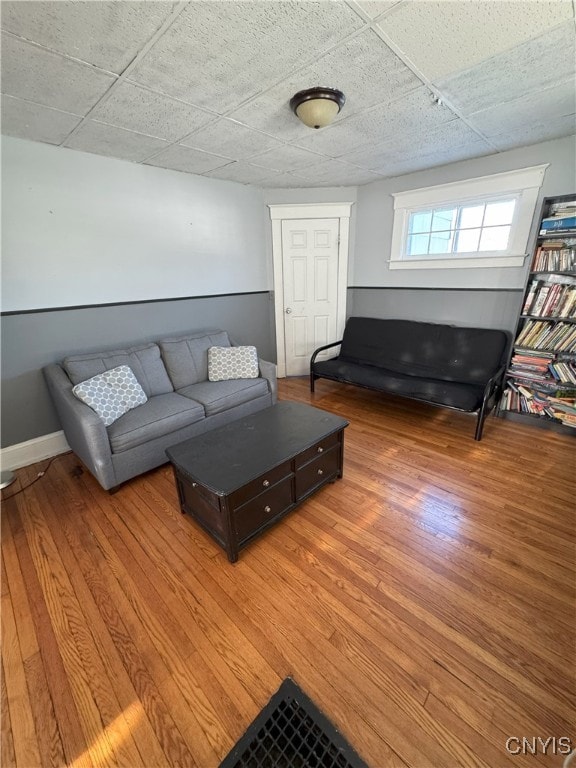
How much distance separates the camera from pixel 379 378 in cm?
312

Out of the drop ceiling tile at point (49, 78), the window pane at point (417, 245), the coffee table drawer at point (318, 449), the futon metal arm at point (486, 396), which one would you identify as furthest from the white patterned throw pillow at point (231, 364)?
the window pane at point (417, 245)

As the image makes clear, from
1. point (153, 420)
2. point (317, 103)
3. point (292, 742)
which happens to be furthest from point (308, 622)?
point (317, 103)

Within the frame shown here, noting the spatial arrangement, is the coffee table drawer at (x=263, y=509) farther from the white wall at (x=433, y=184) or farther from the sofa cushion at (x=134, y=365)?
the white wall at (x=433, y=184)

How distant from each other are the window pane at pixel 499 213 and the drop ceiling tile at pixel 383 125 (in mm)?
1133

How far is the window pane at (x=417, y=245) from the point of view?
338 cm

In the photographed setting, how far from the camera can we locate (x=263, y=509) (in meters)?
1.67

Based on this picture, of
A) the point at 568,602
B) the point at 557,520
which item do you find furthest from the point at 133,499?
the point at 557,520

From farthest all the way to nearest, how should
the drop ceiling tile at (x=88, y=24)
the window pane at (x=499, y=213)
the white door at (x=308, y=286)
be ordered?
1. the white door at (x=308, y=286)
2. the window pane at (x=499, y=213)
3. the drop ceiling tile at (x=88, y=24)

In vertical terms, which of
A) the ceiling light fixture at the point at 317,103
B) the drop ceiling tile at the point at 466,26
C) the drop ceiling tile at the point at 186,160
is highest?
the drop ceiling tile at the point at 466,26

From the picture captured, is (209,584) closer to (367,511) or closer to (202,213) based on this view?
(367,511)

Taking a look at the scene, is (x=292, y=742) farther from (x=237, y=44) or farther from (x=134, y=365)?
(x=237, y=44)

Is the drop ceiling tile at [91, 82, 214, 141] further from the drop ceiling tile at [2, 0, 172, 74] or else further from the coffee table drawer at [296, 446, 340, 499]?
the coffee table drawer at [296, 446, 340, 499]

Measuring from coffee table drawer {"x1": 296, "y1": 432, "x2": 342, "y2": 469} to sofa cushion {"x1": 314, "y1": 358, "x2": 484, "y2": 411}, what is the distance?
1174 mm

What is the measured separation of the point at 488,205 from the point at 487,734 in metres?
3.65
